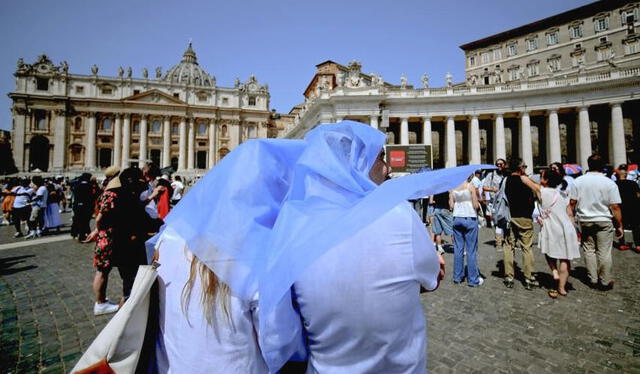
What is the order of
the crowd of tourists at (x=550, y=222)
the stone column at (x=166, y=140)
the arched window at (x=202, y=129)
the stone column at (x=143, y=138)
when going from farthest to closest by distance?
the arched window at (x=202, y=129) → the stone column at (x=166, y=140) → the stone column at (x=143, y=138) → the crowd of tourists at (x=550, y=222)

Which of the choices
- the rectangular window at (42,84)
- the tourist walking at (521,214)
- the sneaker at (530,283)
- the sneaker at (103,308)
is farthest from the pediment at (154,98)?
the sneaker at (530,283)

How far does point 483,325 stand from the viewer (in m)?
3.56

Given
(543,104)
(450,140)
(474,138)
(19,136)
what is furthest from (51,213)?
(19,136)

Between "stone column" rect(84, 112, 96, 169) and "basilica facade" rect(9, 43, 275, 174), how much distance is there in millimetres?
143

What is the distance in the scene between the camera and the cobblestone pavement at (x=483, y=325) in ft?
9.27

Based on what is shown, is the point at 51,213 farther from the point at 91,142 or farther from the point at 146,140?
the point at 91,142

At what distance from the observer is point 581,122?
2469cm

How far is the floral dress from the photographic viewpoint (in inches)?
153

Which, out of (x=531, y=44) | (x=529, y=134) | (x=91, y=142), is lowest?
(x=529, y=134)

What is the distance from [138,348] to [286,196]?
907mm

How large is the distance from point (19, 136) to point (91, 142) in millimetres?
9827

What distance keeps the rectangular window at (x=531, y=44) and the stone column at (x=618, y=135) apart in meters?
20.7

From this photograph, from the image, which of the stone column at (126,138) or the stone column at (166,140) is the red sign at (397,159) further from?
the stone column at (126,138)

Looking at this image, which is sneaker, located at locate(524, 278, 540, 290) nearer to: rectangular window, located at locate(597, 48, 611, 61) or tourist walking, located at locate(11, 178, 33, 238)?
tourist walking, located at locate(11, 178, 33, 238)
